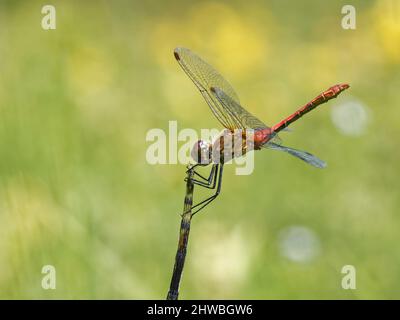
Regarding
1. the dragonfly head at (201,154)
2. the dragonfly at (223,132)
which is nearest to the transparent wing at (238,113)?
the dragonfly at (223,132)

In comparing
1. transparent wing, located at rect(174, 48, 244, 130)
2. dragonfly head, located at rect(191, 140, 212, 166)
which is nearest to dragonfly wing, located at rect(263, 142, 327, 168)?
transparent wing, located at rect(174, 48, 244, 130)

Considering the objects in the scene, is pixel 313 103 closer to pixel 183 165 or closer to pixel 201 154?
pixel 201 154

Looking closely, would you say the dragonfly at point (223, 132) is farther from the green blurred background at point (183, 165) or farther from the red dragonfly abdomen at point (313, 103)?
the green blurred background at point (183, 165)

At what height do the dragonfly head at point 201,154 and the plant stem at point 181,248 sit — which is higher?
the dragonfly head at point 201,154

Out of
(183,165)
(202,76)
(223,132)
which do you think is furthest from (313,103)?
(183,165)

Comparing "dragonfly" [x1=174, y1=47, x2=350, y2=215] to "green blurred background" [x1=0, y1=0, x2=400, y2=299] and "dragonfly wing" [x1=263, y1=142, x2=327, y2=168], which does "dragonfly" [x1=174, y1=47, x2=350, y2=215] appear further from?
"green blurred background" [x1=0, y1=0, x2=400, y2=299]

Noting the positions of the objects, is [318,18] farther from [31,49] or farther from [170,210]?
[170,210]

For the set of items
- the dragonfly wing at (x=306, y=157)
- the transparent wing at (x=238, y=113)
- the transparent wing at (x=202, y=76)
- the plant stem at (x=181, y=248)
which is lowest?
the plant stem at (x=181, y=248)
